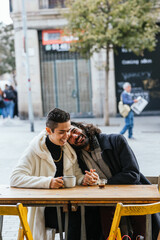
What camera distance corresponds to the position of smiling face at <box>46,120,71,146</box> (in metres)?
3.93

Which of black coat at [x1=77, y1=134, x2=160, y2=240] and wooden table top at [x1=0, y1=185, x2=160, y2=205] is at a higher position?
black coat at [x1=77, y1=134, x2=160, y2=240]

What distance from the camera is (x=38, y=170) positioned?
13.6 ft

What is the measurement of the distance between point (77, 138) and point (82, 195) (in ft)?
2.10

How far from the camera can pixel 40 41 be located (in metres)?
22.0

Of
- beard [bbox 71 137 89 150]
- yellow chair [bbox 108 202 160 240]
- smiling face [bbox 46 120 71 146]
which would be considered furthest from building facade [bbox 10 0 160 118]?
yellow chair [bbox 108 202 160 240]

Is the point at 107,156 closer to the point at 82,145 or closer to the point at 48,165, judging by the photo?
the point at 82,145

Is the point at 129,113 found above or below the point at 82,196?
below

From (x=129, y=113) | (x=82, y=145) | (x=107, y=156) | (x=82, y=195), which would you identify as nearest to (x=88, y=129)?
(x=82, y=145)

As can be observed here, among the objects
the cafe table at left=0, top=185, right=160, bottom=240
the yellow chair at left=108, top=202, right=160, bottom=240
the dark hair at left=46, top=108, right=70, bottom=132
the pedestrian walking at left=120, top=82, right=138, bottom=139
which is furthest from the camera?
the pedestrian walking at left=120, top=82, right=138, bottom=139

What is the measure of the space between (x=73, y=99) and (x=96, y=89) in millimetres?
1316

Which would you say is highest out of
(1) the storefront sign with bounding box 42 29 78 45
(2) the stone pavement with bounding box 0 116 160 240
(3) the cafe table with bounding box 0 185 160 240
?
(1) the storefront sign with bounding box 42 29 78 45

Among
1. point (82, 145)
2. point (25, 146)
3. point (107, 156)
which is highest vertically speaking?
point (82, 145)

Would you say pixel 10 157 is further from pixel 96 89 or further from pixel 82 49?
pixel 96 89

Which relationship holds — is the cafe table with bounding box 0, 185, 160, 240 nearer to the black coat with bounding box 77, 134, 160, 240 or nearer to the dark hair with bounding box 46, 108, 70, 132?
the black coat with bounding box 77, 134, 160, 240
